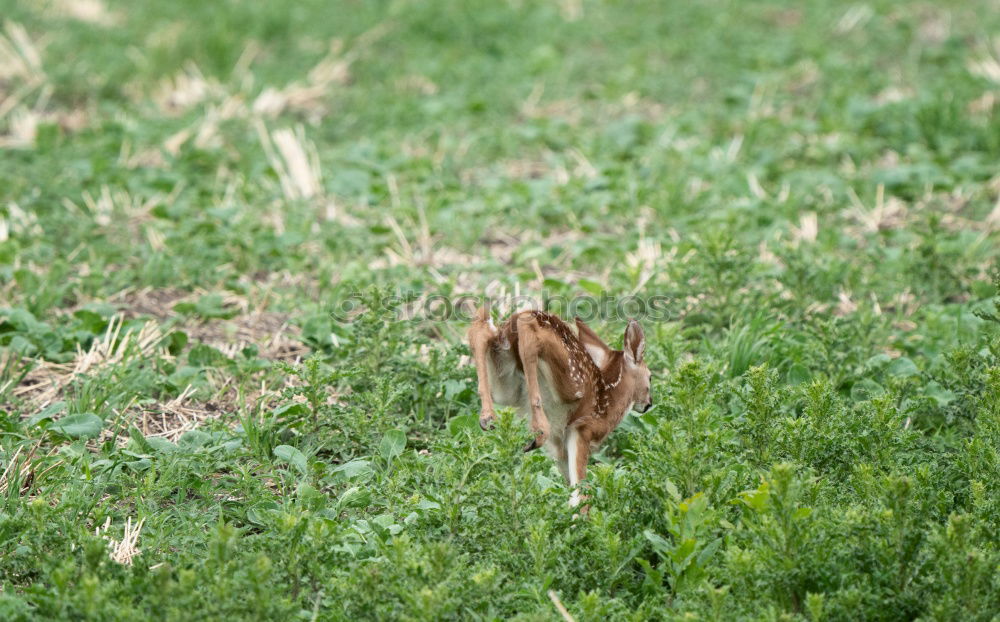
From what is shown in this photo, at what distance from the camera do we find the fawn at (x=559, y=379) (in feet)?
11.9

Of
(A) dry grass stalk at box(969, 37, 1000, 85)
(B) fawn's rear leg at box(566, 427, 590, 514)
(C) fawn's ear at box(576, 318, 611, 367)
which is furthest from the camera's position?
(A) dry grass stalk at box(969, 37, 1000, 85)

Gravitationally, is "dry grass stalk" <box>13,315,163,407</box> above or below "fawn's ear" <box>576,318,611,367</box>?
below

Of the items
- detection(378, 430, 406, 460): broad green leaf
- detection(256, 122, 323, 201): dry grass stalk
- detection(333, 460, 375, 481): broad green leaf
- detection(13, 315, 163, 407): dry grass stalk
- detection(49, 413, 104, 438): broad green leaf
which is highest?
detection(49, 413, 104, 438): broad green leaf

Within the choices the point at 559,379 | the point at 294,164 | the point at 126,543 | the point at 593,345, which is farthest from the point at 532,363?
the point at 294,164

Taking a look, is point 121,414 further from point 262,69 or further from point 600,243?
point 262,69

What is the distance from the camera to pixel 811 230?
6691 millimetres

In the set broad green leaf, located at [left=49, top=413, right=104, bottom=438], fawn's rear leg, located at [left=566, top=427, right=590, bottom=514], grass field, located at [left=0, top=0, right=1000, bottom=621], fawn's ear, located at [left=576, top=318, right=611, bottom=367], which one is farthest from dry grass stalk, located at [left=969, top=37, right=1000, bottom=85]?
broad green leaf, located at [left=49, top=413, right=104, bottom=438]

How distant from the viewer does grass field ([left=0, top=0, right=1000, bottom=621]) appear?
347 cm

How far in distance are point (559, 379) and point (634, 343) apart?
0.40 metres

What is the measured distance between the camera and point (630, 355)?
395cm

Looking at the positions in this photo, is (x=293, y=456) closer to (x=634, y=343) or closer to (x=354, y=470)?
(x=354, y=470)

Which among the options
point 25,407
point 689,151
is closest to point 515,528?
point 25,407

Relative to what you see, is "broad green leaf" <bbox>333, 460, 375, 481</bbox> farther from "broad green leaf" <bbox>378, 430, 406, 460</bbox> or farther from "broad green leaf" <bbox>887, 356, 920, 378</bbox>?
"broad green leaf" <bbox>887, 356, 920, 378</bbox>

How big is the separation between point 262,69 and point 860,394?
6.52 metres
